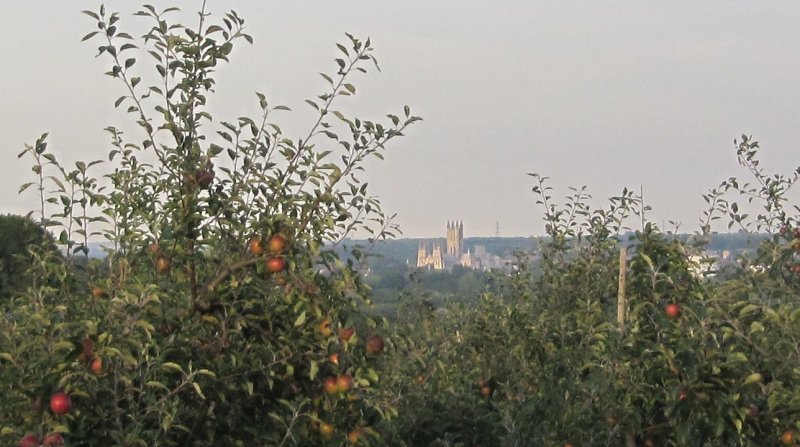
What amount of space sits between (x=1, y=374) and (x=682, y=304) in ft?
9.09

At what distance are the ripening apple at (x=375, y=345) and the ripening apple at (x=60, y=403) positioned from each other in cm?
99

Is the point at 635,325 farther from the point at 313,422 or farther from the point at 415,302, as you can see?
the point at 415,302

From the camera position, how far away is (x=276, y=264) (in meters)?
4.00

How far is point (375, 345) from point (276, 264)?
43 cm

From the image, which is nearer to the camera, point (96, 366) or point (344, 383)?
point (96, 366)

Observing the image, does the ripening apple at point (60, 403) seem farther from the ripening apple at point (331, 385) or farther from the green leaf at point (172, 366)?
the ripening apple at point (331, 385)

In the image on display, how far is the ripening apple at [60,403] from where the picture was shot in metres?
3.64

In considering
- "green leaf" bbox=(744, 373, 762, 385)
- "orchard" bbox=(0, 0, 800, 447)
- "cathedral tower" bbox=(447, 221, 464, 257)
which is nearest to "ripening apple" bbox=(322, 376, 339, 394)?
"orchard" bbox=(0, 0, 800, 447)

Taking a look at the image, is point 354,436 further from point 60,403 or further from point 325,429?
point 60,403

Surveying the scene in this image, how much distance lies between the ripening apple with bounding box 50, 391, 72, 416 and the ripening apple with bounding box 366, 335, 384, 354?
3.24 ft

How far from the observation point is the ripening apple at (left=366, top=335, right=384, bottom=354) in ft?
13.3

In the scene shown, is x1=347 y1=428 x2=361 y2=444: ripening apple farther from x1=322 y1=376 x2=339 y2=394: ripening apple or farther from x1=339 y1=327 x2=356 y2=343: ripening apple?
x1=339 y1=327 x2=356 y2=343: ripening apple

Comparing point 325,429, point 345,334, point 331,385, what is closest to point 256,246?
point 345,334


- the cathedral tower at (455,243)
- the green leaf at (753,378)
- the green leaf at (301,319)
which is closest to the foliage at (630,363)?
the green leaf at (753,378)
